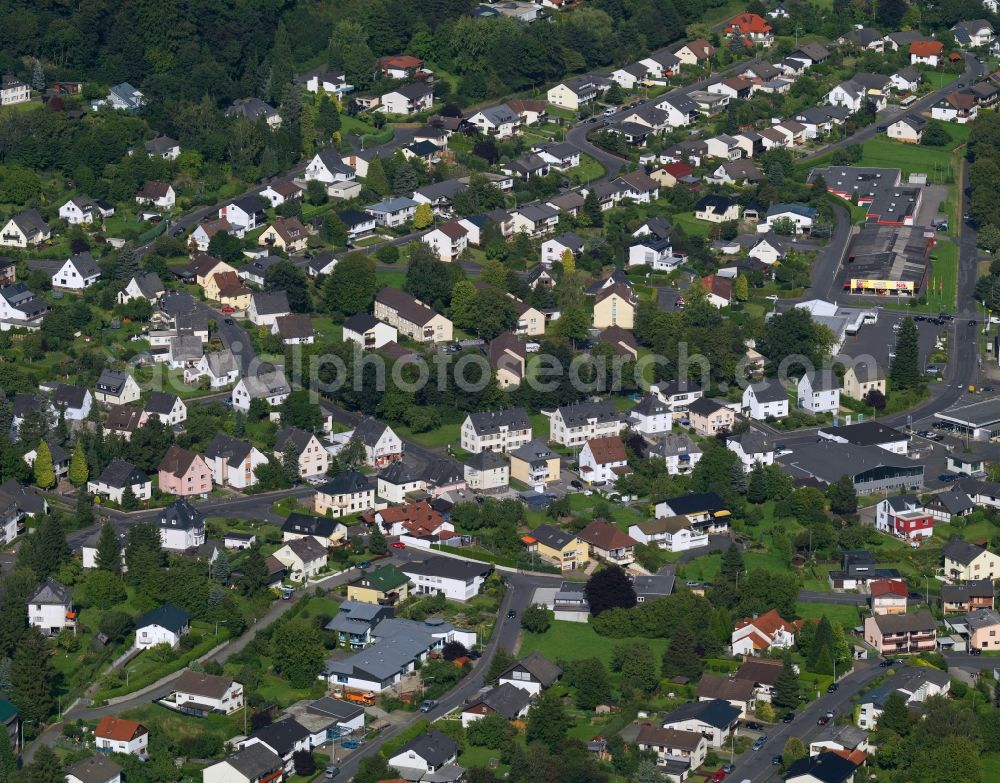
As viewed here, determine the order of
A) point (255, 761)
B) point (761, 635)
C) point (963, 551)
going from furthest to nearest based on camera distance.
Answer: point (963, 551) < point (761, 635) < point (255, 761)

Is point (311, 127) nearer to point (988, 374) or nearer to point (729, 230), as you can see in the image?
point (729, 230)

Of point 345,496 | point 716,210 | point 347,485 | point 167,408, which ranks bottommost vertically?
point 345,496

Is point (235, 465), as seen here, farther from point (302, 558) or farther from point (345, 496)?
point (302, 558)

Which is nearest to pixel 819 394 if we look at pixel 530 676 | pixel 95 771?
pixel 530 676

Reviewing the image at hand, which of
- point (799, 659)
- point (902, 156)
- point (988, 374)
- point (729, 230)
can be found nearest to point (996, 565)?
point (799, 659)

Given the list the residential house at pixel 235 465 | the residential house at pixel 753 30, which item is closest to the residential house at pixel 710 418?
the residential house at pixel 235 465

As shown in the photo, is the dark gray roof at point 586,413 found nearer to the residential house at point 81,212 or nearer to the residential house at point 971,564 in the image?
the residential house at point 971,564

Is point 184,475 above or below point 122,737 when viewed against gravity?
above
